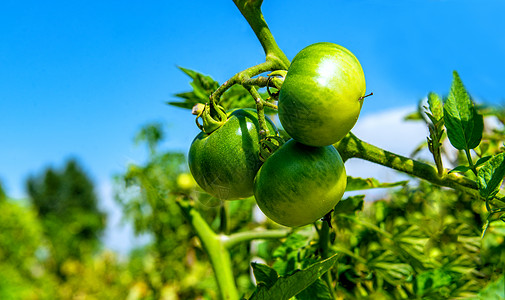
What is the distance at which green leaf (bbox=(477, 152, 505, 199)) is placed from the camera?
1.30ft

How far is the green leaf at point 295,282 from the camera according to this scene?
41 cm

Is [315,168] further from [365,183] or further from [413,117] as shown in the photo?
[413,117]

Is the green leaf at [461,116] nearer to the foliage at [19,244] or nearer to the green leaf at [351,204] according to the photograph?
the green leaf at [351,204]

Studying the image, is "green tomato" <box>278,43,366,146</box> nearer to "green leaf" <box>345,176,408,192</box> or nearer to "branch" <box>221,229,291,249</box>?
"green leaf" <box>345,176,408,192</box>

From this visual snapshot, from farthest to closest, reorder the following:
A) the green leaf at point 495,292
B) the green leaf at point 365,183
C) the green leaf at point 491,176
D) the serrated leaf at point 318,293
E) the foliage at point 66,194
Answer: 1. the foliage at point 66,194
2. the green leaf at point 365,183
3. the serrated leaf at point 318,293
4. the green leaf at point 491,176
5. the green leaf at point 495,292

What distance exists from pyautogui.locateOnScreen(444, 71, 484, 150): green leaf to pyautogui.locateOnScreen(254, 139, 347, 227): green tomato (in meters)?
0.12

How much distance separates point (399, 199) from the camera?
976mm

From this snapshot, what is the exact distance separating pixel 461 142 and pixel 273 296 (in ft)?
0.79

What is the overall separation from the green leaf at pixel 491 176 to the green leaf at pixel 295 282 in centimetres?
15

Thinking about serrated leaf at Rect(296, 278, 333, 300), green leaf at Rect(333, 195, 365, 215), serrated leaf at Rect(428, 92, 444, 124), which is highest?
serrated leaf at Rect(428, 92, 444, 124)

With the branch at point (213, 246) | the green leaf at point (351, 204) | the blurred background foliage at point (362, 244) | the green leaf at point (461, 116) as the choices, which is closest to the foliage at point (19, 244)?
the blurred background foliage at point (362, 244)

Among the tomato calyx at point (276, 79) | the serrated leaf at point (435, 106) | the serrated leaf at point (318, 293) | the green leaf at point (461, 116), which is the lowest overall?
the serrated leaf at point (318, 293)

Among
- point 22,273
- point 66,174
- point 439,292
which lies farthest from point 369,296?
point 66,174

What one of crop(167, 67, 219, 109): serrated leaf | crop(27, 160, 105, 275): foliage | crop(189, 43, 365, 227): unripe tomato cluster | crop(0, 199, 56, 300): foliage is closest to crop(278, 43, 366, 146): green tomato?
crop(189, 43, 365, 227): unripe tomato cluster
